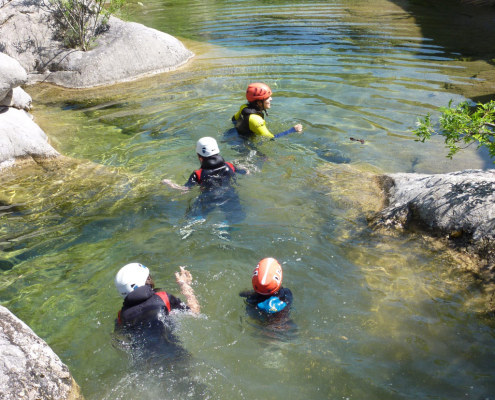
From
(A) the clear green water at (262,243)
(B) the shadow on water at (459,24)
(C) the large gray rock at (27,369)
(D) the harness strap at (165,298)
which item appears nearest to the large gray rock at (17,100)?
(A) the clear green water at (262,243)

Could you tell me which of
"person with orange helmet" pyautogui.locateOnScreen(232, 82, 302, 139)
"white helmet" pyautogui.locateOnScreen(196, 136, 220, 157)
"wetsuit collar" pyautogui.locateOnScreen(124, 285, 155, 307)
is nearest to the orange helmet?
"wetsuit collar" pyautogui.locateOnScreen(124, 285, 155, 307)

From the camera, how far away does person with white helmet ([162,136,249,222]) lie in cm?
663

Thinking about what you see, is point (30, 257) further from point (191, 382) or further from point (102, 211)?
point (191, 382)

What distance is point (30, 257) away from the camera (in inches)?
231

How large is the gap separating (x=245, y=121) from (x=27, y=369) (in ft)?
18.9

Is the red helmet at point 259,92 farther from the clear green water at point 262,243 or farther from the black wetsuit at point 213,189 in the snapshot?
the black wetsuit at point 213,189

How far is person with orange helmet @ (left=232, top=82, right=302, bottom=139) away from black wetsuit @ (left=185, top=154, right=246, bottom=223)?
1.72m

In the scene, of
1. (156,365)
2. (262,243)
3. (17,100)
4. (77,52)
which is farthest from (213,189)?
(77,52)

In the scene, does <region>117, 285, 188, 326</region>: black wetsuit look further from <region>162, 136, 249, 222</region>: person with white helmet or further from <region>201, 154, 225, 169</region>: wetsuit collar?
<region>201, 154, 225, 169</region>: wetsuit collar

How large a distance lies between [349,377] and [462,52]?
11309mm

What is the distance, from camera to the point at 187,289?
497cm

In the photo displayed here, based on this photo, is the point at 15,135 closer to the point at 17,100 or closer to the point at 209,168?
the point at 17,100

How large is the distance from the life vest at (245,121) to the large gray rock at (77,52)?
17.3 feet

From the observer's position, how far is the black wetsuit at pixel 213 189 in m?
6.63
